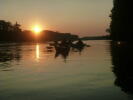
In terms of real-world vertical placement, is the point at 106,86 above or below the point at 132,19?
below

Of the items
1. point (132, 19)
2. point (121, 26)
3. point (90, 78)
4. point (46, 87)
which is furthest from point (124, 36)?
point (46, 87)

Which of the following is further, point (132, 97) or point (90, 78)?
point (90, 78)

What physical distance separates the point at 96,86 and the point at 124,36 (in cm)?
4861

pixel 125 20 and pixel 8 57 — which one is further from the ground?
pixel 125 20

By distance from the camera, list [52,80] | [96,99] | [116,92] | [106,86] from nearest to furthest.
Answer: [96,99] < [116,92] < [106,86] < [52,80]

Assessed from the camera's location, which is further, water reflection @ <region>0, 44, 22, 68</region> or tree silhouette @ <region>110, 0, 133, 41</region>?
tree silhouette @ <region>110, 0, 133, 41</region>

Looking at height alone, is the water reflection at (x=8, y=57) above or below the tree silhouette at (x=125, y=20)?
below

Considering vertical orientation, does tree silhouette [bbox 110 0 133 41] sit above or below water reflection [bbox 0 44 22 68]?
above

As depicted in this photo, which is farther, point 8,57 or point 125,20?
point 125,20

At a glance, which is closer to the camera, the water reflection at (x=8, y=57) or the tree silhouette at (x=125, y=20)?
the water reflection at (x=8, y=57)

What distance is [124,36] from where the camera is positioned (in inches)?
2680

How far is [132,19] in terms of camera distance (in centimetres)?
6212

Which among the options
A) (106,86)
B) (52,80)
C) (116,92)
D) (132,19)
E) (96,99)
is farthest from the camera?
(132,19)

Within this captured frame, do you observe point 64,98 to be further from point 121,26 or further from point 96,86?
point 121,26
